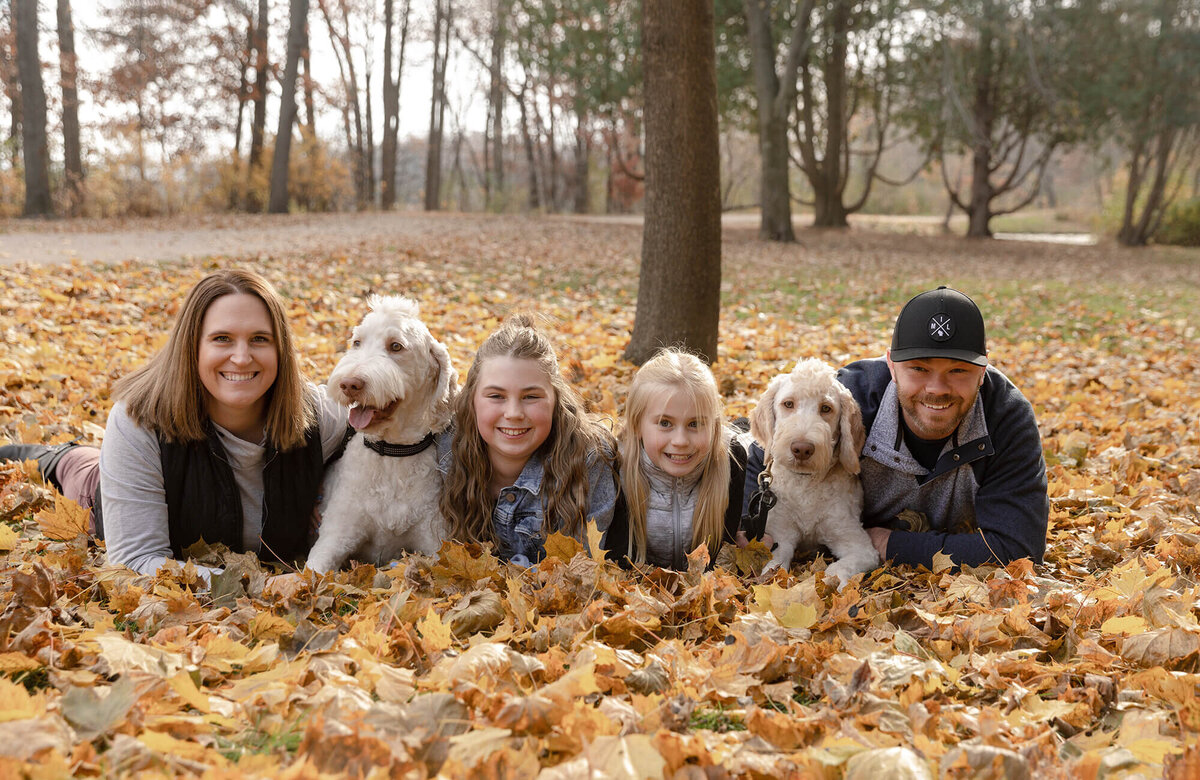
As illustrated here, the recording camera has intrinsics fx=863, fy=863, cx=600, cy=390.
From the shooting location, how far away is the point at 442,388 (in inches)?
148

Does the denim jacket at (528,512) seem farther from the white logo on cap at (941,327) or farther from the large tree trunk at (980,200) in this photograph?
the large tree trunk at (980,200)

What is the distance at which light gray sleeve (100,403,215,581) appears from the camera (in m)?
3.54

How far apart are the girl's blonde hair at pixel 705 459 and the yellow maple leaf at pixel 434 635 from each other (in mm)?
1261

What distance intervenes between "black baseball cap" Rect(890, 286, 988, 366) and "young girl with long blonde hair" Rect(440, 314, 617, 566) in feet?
4.71

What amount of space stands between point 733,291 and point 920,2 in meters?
12.0

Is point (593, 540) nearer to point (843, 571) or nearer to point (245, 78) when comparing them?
point (843, 571)

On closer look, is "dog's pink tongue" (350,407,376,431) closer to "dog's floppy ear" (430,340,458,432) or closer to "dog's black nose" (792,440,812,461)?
"dog's floppy ear" (430,340,458,432)

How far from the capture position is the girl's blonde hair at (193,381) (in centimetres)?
364

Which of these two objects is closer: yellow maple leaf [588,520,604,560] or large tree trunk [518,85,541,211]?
yellow maple leaf [588,520,604,560]

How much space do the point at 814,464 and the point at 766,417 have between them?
31 centimetres

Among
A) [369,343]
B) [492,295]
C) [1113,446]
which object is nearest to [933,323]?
[369,343]

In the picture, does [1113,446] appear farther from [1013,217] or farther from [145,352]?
[1013,217]

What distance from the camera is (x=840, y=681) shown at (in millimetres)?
2646

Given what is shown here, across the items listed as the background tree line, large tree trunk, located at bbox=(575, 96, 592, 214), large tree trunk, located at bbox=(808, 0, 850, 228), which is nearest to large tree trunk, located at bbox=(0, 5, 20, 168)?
the background tree line
